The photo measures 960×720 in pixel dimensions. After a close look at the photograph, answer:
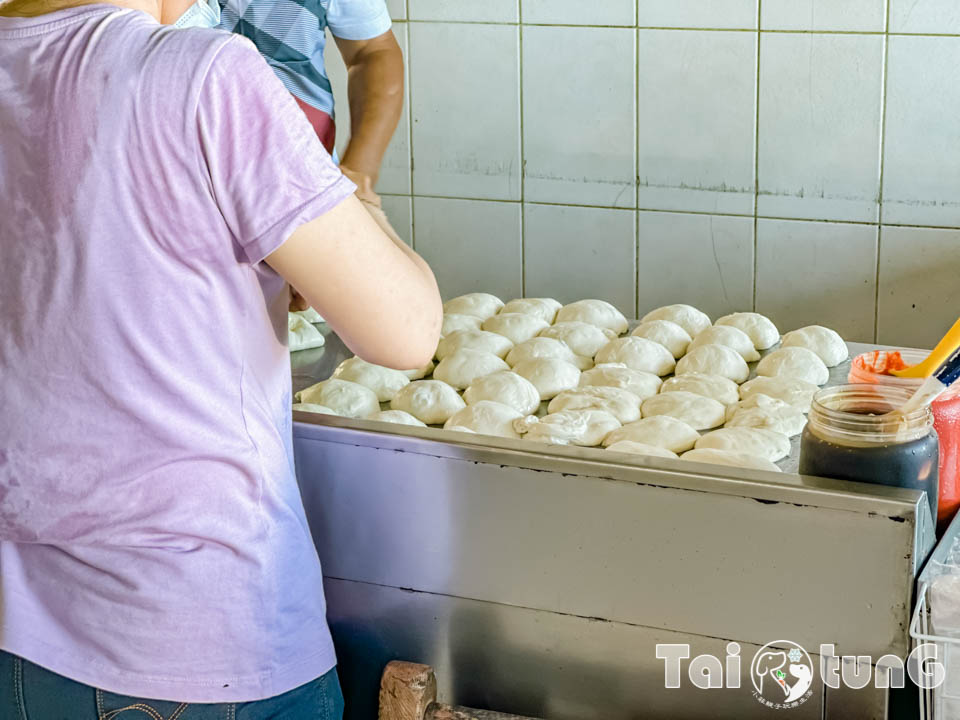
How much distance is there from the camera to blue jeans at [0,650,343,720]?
34.3 inches

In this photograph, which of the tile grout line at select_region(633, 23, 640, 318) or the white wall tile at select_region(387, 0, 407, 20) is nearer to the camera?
the tile grout line at select_region(633, 23, 640, 318)

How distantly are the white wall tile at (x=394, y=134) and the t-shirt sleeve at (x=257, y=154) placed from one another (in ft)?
7.15

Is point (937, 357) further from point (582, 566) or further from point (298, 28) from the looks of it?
point (298, 28)

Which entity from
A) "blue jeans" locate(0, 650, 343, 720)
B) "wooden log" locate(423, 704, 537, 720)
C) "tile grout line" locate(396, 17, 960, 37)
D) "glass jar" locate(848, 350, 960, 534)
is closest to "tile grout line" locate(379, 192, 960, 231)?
"tile grout line" locate(396, 17, 960, 37)

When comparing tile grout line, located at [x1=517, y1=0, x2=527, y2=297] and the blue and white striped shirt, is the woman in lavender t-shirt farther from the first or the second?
tile grout line, located at [x1=517, y1=0, x2=527, y2=297]

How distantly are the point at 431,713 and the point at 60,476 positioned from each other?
1.83 ft

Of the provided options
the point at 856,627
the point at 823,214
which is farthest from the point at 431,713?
the point at 823,214

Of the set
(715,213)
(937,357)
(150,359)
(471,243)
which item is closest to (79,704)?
(150,359)

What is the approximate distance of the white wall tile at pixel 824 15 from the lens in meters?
2.38

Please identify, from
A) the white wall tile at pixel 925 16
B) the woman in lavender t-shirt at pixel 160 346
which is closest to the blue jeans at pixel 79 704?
the woman in lavender t-shirt at pixel 160 346

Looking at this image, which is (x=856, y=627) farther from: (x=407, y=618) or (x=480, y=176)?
(x=480, y=176)

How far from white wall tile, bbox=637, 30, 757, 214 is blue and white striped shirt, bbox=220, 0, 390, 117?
0.88m

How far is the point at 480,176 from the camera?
2.89 meters

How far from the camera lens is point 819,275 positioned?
8.46 feet
